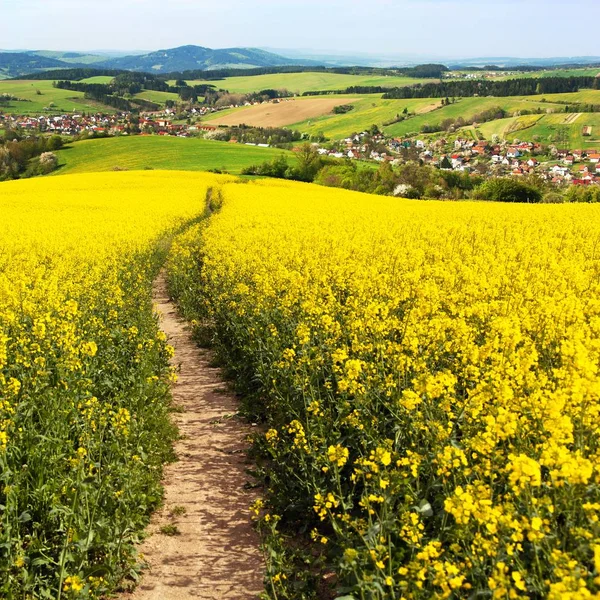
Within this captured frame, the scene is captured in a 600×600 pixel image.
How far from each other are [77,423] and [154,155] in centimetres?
8404

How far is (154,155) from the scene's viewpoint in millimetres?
83938

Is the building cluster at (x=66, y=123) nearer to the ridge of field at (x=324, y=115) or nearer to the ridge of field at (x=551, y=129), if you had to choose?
the ridge of field at (x=324, y=115)

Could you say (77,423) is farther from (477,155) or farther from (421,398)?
A: (477,155)

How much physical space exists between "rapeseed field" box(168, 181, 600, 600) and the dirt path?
0.44 metres

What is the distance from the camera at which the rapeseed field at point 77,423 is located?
4.73 meters

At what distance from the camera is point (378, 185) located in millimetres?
66125

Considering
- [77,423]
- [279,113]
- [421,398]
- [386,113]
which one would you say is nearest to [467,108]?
[386,113]

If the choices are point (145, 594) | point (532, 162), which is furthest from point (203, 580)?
point (532, 162)

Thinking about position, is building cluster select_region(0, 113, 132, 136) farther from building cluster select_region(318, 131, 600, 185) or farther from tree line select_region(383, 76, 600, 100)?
tree line select_region(383, 76, 600, 100)

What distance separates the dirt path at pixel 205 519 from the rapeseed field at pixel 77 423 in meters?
0.29

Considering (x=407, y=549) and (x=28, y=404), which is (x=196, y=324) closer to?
(x=28, y=404)

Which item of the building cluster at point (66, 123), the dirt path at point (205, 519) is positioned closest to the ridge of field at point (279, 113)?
the building cluster at point (66, 123)

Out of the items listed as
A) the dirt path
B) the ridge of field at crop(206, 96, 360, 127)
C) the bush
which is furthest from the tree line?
the dirt path

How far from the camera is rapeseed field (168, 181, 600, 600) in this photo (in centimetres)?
328
